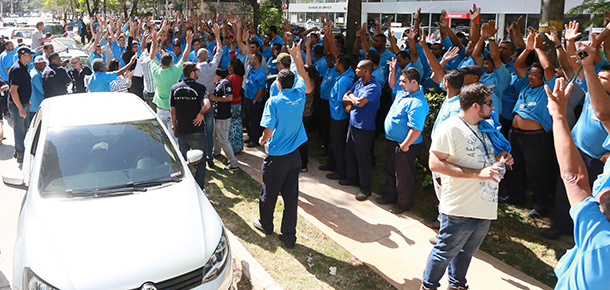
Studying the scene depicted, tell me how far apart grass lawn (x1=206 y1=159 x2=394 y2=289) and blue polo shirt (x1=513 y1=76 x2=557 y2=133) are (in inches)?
116

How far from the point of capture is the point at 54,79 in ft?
26.1

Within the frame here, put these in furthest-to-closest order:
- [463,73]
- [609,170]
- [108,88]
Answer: [108,88]
[463,73]
[609,170]

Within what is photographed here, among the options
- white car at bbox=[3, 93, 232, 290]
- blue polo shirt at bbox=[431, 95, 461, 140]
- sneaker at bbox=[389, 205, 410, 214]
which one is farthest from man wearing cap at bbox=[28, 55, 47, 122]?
blue polo shirt at bbox=[431, 95, 461, 140]

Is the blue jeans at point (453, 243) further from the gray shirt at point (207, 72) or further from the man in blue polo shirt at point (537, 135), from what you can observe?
the gray shirt at point (207, 72)

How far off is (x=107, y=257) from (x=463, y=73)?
4.09 meters

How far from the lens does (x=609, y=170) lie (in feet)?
7.14

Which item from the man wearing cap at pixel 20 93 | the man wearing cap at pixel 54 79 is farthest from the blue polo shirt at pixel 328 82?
Result: the man wearing cap at pixel 20 93

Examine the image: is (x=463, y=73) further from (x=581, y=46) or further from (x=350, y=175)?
(x=350, y=175)

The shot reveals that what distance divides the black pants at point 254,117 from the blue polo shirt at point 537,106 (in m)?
4.76

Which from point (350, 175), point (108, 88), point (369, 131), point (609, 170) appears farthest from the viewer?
point (108, 88)

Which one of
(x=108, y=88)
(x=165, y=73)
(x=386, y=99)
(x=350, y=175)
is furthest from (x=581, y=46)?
(x=108, y=88)

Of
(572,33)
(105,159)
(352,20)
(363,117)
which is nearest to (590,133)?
(572,33)

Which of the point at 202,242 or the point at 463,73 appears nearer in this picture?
the point at 202,242

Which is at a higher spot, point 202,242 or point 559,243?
point 202,242
